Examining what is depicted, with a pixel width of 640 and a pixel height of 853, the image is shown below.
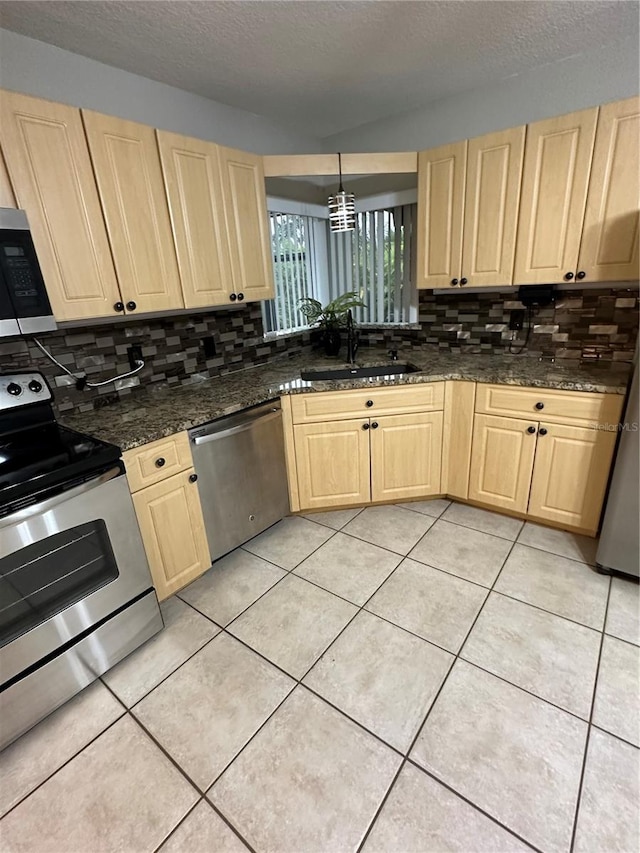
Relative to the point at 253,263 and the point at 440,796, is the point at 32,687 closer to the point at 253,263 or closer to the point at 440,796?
the point at 440,796

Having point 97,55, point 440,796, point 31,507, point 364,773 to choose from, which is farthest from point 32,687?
point 97,55

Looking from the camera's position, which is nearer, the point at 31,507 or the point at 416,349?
the point at 31,507

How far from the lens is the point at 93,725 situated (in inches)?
56.8

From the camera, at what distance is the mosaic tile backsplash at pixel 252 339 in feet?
6.54

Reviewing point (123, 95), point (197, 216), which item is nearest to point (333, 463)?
point (197, 216)

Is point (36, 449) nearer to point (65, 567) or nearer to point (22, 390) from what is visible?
point (22, 390)

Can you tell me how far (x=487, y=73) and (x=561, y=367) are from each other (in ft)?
5.70

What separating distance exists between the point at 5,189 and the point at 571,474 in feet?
9.37

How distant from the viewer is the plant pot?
2963 millimetres

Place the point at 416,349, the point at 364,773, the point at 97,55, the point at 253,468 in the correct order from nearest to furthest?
the point at 364,773, the point at 97,55, the point at 253,468, the point at 416,349

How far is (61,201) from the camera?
64.0 inches

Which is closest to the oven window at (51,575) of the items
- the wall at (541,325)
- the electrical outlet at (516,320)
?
the wall at (541,325)

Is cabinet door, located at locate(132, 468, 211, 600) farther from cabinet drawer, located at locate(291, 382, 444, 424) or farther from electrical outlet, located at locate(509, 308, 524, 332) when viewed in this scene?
electrical outlet, located at locate(509, 308, 524, 332)

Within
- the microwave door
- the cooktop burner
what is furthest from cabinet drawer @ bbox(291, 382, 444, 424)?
the microwave door
